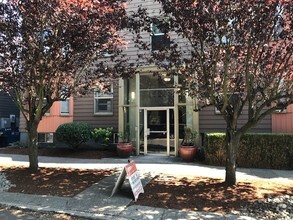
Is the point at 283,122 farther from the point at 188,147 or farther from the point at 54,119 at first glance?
the point at 54,119

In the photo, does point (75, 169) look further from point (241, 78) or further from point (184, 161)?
point (241, 78)

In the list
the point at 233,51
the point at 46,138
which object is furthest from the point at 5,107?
the point at 233,51

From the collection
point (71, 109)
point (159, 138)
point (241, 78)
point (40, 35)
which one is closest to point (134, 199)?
point (241, 78)

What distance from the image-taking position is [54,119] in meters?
16.7

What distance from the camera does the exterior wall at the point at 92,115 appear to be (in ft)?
51.1

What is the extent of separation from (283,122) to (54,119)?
11.9 meters

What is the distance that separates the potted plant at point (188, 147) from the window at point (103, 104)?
463cm

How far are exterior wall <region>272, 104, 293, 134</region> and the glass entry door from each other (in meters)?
4.65

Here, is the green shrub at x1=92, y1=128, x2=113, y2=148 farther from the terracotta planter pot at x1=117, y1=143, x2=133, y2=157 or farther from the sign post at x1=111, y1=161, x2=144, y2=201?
the sign post at x1=111, y1=161, x2=144, y2=201

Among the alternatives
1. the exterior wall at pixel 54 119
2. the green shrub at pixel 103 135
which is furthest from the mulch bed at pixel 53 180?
the exterior wall at pixel 54 119

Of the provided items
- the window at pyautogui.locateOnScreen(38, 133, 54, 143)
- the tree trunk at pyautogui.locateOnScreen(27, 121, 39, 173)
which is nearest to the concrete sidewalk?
the tree trunk at pyautogui.locateOnScreen(27, 121, 39, 173)

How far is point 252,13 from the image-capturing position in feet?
20.9

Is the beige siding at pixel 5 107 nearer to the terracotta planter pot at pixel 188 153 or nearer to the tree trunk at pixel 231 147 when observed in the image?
the terracotta planter pot at pixel 188 153

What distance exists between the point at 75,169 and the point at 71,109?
21.5ft
